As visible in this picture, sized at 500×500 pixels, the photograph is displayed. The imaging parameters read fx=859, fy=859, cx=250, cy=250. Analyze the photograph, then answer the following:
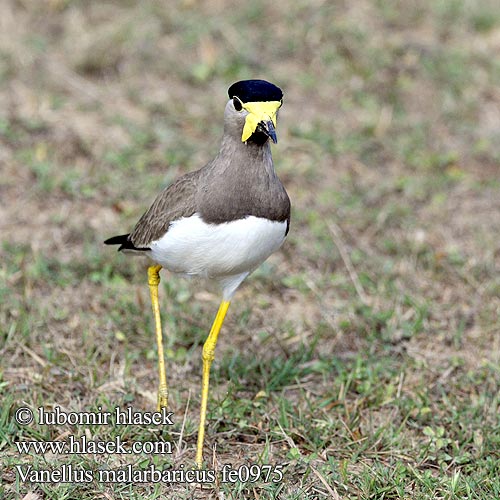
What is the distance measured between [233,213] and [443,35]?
5.75 meters

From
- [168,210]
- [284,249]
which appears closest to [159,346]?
[168,210]

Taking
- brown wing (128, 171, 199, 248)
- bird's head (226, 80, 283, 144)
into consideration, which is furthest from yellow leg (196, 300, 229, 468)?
bird's head (226, 80, 283, 144)

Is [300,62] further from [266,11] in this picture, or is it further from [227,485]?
[227,485]

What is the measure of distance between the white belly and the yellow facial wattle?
42cm

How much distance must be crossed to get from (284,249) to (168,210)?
2165mm

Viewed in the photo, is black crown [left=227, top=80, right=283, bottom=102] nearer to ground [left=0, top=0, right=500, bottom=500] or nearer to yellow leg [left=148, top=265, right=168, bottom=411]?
yellow leg [left=148, top=265, right=168, bottom=411]

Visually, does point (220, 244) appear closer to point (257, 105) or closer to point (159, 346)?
point (257, 105)

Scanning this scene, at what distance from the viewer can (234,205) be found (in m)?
3.88

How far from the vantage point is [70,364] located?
481cm

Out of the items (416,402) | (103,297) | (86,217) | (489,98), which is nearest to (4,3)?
(86,217)

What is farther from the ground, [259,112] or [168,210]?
[259,112]

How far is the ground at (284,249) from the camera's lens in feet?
14.1

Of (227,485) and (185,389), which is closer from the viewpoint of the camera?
(227,485)

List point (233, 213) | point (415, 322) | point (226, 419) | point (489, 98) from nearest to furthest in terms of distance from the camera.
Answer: point (233, 213), point (226, 419), point (415, 322), point (489, 98)
